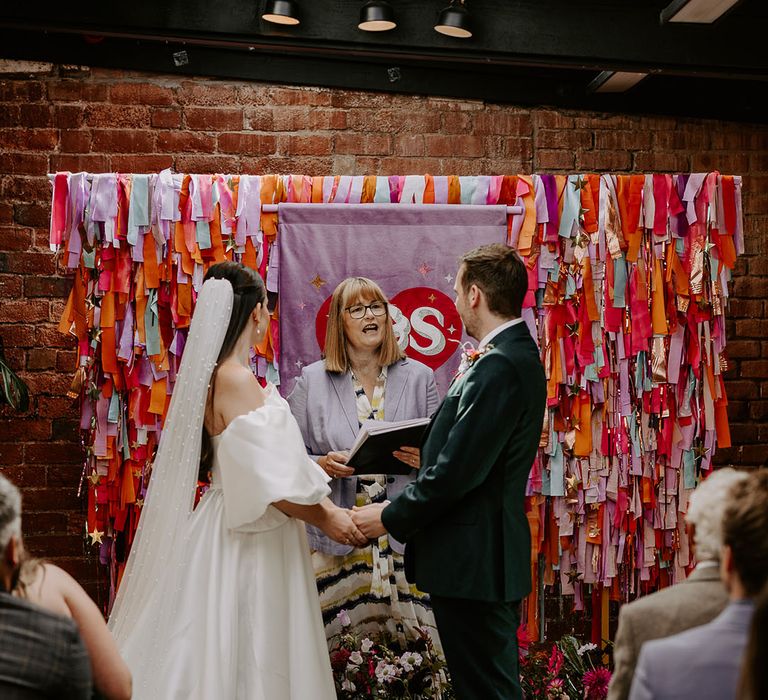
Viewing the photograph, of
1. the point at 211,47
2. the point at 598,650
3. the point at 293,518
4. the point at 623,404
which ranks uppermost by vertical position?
the point at 211,47

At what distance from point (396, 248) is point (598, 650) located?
6.21ft

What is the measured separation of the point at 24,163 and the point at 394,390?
80.5 inches

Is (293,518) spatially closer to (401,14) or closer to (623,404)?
(623,404)

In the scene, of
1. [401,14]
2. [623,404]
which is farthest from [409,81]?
[623,404]

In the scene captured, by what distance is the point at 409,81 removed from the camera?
176 inches

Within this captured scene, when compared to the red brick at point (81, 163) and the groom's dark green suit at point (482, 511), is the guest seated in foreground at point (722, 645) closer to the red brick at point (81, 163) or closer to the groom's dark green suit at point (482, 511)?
the groom's dark green suit at point (482, 511)

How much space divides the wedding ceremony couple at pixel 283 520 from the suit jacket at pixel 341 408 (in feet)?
1.74

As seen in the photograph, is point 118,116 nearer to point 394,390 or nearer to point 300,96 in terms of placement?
point 300,96

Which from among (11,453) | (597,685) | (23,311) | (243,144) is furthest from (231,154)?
(597,685)

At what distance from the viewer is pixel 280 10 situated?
3406 mm

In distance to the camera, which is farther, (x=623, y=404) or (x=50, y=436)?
(x=50, y=436)

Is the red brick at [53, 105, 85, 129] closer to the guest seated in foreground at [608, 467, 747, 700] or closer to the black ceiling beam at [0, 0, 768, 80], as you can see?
the black ceiling beam at [0, 0, 768, 80]

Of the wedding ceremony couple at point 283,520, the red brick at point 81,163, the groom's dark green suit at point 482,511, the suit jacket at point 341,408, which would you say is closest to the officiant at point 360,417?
the suit jacket at point 341,408

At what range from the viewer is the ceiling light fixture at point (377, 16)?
11.3 ft
